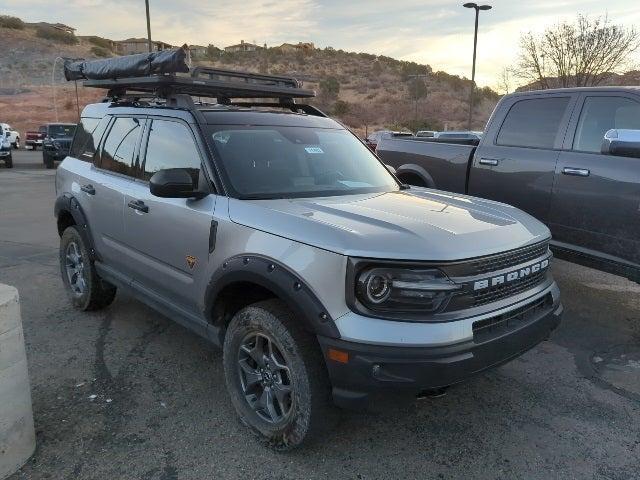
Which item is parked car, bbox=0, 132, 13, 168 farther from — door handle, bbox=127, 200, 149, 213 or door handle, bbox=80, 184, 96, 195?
door handle, bbox=127, 200, 149, 213

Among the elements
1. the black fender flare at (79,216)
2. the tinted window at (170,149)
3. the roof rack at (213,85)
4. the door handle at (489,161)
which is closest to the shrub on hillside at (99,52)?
the black fender flare at (79,216)

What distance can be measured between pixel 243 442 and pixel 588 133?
3.92 meters

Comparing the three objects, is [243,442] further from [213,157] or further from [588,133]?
[588,133]

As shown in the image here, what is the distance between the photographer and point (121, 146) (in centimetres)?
435

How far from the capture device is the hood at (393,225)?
8.18ft

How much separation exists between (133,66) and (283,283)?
254 cm

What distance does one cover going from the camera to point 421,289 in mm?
2457

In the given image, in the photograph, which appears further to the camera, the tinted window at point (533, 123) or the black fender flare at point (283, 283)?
the tinted window at point (533, 123)

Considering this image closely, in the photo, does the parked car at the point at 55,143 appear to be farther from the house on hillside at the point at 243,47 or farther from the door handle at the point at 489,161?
the house on hillside at the point at 243,47

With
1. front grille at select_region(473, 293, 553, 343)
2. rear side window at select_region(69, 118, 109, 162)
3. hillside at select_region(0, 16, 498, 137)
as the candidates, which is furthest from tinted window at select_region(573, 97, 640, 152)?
hillside at select_region(0, 16, 498, 137)

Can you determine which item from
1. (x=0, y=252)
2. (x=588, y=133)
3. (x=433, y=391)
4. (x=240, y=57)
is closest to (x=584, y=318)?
(x=588, y=133)

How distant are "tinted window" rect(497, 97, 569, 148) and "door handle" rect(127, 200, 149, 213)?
3.65 meters

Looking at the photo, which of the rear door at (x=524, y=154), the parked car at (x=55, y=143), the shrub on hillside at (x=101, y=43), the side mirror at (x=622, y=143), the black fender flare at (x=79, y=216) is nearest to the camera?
the side mirror at (x=622, y=143)

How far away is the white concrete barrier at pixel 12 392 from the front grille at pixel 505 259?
223 cm
